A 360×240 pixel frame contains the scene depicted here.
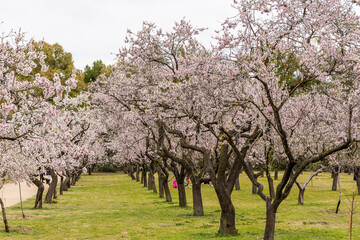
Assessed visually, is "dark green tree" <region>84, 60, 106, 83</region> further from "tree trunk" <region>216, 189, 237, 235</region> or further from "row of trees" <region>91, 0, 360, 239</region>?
"tree trunk" <region>216, 189, 237, 235</region>

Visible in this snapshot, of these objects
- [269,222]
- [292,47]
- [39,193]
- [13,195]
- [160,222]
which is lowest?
[160,222]

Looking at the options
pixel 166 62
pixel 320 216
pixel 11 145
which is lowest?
pixel 320 216

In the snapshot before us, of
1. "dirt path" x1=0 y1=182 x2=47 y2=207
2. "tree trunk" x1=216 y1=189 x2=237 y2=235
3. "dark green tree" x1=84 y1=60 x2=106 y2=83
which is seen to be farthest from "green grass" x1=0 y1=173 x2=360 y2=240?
"dark green tree" x1=84 y1=60 x2=106 y2=83

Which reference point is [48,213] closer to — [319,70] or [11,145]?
[11,145]

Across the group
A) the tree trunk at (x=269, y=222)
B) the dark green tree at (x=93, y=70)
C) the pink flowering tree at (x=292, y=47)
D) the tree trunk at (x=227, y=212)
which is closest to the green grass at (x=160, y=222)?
the tree trunk at (x=227, y=212)

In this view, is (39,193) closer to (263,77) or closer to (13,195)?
(13,195)

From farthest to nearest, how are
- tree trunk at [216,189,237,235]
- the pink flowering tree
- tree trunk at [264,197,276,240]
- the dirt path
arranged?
the dirt path
tree trunk at [216,189,237,235]
tree trunk at [264,197,276,240]
the pink flowering tree

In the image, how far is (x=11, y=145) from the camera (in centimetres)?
1719

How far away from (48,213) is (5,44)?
56.6 feet

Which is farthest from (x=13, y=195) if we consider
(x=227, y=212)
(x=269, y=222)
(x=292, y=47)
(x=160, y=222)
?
(x=292, y=47)

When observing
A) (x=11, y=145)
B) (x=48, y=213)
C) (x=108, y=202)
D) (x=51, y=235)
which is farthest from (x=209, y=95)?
(x=108, y=202)

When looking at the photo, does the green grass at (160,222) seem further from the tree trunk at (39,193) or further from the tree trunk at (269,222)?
the tree trunk at (269,222)

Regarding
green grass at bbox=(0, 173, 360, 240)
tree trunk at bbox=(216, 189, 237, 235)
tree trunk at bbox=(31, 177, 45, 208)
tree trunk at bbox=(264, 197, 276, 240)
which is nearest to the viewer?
tree trunk at bbox=(264, 197, 276, 240)

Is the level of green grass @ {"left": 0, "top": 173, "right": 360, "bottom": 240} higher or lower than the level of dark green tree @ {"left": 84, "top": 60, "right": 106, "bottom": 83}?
lower
